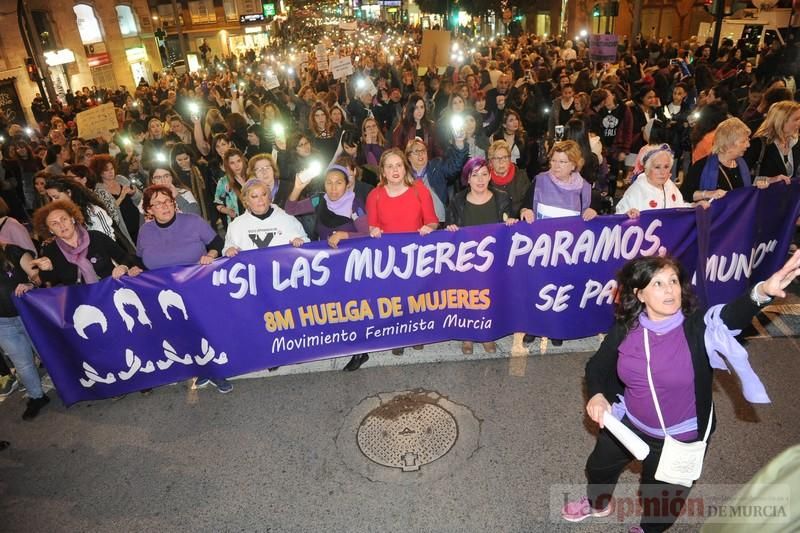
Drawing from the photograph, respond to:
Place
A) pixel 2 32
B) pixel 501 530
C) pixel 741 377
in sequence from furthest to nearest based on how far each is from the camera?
1. pixel 2 32
2. pixel 501 530
3. pixel 741 377

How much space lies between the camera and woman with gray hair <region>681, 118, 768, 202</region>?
4.82 metres

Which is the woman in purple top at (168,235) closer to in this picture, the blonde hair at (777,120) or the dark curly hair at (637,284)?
the dark curly hair at (637,284)

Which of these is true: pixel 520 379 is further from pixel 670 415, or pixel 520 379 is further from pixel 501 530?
pixel 670 415

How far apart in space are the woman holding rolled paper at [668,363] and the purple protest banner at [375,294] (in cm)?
191

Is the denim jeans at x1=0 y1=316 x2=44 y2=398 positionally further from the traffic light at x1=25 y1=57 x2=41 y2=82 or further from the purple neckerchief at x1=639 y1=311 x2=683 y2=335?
the traffic light at x1=25 y1=57 x2=41 y2=82

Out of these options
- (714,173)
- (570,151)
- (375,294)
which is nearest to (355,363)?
(375,294)

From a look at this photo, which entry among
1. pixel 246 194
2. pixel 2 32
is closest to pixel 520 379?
pixel 246 194

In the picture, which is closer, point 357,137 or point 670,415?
point 670,415

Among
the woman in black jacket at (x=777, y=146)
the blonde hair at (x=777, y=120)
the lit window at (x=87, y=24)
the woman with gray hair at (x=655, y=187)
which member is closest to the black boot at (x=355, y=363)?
the woman with gray hair at (x=655, y=187)

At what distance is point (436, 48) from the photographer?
46.8ft

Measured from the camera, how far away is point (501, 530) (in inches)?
134

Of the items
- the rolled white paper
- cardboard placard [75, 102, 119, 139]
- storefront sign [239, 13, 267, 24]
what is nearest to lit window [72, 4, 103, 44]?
storefront sign [239, 13, 267, 24]

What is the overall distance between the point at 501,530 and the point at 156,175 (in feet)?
17.2

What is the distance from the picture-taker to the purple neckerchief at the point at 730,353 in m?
2.40
